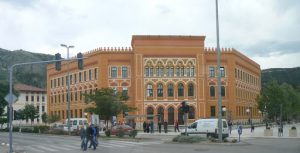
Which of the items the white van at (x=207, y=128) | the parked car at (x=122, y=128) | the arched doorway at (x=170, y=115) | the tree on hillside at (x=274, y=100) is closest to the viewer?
the white van at (x=207, y=128)

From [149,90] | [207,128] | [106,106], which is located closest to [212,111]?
[149,90]

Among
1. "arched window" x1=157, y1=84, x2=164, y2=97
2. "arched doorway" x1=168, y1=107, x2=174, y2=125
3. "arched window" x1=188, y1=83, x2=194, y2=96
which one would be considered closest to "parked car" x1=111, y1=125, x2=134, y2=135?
"arched doorway" x1=168, y1=107, x2=174, y2=125

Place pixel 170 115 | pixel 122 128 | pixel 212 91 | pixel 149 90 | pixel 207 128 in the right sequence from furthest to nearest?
pixel 212 91, pixel 149 90, pixel 170 115, pixel 122 128, pixel 207 128

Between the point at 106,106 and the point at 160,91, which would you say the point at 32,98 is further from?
the point at 106,106

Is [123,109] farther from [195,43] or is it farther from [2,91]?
→ [195,43]

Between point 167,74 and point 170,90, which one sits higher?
point 167,74

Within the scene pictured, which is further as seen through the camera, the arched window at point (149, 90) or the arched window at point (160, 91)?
the arched window at point (160, 91)

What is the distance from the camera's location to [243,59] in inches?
3775

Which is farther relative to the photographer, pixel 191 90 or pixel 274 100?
pixel 274 100

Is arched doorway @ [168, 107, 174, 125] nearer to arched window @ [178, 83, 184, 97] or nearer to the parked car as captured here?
arched window @ [178, 83, 184, 97]

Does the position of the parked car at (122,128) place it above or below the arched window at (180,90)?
below

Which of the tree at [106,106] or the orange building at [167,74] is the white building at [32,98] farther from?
the tree at [106,106]

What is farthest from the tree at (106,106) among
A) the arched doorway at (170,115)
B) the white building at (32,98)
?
the white building at (32,98)

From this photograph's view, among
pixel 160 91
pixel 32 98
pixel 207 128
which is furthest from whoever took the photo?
pixel 32 98
